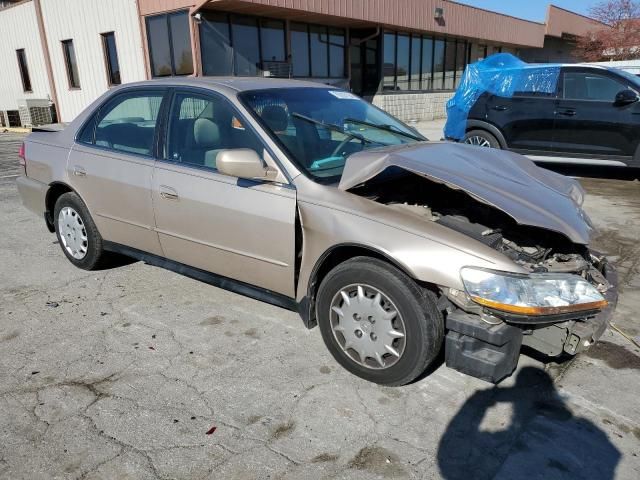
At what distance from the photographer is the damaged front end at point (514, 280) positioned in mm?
2396

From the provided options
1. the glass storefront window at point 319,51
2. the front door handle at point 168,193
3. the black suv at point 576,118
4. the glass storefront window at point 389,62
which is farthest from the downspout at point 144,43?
the front door handle at point 168,193

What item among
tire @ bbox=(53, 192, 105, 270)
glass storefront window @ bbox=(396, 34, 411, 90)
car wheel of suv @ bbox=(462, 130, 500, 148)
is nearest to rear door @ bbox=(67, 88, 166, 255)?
tire @ bbox=(53, 192, 105, 270)

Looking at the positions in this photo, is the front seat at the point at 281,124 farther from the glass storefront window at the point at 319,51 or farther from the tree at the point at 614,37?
the tree at the point at 614,37

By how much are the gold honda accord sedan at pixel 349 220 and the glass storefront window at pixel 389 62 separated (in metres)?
15.5

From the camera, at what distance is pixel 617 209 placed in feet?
21.4

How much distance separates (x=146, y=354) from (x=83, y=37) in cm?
1567

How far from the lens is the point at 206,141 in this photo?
3488 mm

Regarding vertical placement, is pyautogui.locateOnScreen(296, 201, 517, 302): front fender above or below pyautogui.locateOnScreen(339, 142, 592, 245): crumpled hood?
below

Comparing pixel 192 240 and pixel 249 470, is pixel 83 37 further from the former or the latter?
pixel 249 470

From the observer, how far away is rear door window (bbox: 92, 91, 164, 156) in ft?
12.3

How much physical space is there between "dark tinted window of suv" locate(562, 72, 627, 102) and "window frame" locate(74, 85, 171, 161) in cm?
670

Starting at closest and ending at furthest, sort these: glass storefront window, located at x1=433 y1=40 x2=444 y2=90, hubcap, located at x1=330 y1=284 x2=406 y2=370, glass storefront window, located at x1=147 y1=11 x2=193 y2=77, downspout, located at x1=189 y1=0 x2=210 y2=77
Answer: hubcap, located at x1=330 y1=284 x2=406 y2=370, downspout, located at x1=189 y1=0 x2=210 y2=77, glass storefront window, located at x1=147 y1=11 x2=193 y2=77, glass storefront window, located at x1=433 y1=40 x2=444 y2=90

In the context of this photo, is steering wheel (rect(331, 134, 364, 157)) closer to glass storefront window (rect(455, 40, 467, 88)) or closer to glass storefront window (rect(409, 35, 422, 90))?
glass storefront window (rect(409, 35, 422, 90))

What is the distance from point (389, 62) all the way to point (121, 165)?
16.6m
